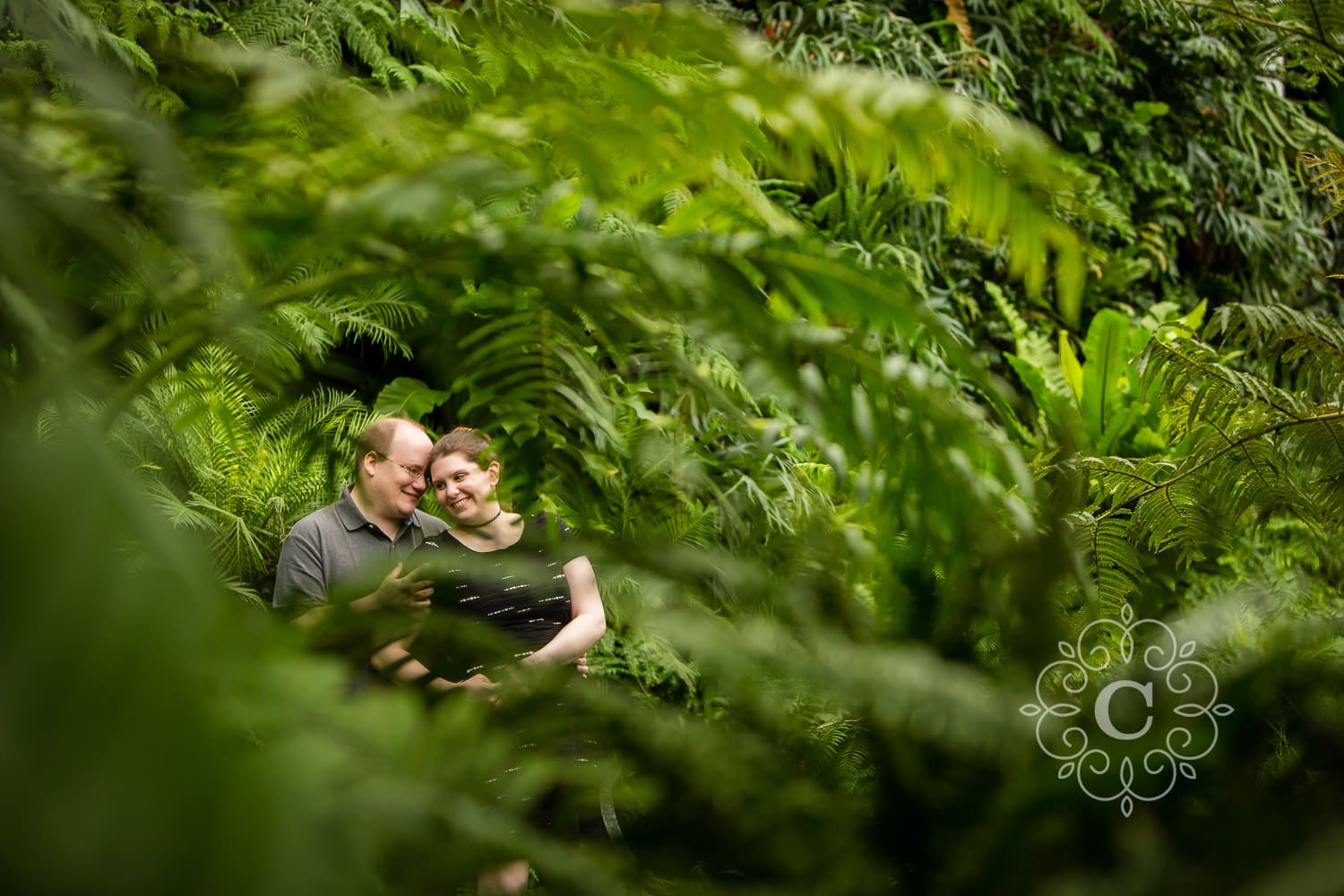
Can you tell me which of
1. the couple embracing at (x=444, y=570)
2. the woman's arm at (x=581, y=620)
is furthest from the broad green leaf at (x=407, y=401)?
the woman's arm at (x=581, y=620)

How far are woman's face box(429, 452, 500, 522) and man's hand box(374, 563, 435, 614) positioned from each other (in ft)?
2.57

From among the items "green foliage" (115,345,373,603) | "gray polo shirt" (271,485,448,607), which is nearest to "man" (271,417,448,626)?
"gray polo shirt" (271,485,448,607)

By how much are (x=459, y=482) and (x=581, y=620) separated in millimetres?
252

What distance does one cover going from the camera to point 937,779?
341mm

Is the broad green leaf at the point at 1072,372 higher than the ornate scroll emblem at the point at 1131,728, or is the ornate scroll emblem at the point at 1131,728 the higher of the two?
the ornate scroll emblem at the point at 1131,728

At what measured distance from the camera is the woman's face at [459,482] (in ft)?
4.13

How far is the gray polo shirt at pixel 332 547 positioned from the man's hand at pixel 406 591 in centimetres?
109

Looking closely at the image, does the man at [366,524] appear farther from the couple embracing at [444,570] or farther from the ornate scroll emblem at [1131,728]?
the ornate scroll emblem at [1131,728]

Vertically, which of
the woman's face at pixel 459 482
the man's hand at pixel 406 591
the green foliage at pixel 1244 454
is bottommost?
the woman's face at pixel 459 482

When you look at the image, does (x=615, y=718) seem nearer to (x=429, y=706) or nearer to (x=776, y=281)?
(x=429, y=706)

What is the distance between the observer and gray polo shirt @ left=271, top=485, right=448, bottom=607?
153cm

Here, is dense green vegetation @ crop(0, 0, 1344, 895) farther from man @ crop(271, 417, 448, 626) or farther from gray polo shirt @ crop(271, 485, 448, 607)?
gray polo shirt @ crop(271, 485, 448, 607)

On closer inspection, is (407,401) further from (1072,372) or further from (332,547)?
(1072,372)

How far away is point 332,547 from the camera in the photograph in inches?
62.1
